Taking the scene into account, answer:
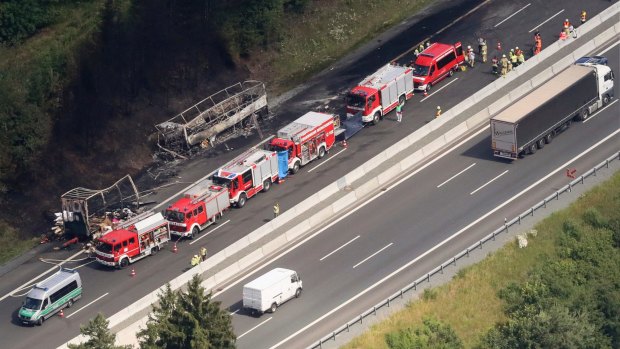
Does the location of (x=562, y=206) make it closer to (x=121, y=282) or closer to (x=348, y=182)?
(x=348, y=182)

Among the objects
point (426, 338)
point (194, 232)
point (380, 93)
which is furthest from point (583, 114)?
point (194, 232)

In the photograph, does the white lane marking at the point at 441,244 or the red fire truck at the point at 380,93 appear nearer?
the white lane marking at the point at 441,244

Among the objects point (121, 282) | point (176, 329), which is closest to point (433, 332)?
point (176, 329)

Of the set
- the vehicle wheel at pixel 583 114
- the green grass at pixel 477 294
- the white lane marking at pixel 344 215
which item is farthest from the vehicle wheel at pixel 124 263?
the vehicle wheel at pixel 583 114

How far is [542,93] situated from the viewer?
99.2m

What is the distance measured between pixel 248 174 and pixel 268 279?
13516 mm

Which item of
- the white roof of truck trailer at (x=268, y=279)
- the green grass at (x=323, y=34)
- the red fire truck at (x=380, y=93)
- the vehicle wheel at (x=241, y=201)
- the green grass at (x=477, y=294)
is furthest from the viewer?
the green grass at (x=323, y=34)

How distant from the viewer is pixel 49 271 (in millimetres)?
92812

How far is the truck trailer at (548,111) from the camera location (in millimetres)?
97000

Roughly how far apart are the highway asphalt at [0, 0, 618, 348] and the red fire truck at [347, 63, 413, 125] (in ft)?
3.27

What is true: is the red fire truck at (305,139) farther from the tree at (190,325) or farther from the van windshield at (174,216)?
the tree at (190,325)

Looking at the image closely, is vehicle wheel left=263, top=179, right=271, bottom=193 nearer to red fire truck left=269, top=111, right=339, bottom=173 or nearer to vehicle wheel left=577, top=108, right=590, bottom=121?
red fire truck left=269, top=111, right=339, bottom=173

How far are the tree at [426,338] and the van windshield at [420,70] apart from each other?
29895 millimetres

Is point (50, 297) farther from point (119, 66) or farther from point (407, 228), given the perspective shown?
point (119, 66)
